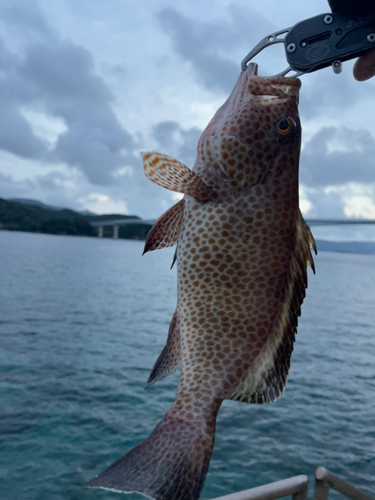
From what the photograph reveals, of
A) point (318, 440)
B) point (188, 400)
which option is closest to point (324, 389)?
point (318, 440)

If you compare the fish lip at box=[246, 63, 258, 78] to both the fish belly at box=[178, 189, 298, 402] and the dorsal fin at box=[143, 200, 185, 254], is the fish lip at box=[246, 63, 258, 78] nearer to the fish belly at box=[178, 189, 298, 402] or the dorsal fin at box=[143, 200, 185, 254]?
the fish belly at box=[178, 189, 298, 402]

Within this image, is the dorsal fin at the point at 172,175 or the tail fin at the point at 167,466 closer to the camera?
the tail fin at the point at 167,466

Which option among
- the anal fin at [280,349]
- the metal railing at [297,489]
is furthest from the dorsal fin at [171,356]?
the metal railing at [297,489]

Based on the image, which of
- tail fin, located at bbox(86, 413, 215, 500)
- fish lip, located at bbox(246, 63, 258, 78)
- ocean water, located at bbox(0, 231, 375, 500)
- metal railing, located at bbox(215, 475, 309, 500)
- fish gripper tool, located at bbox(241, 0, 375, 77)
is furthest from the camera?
ocean water, located at bbox(0, 231, 375, 500)

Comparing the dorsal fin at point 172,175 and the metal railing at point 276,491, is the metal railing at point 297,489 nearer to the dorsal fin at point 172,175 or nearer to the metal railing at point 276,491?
the metal railing at point 276,491

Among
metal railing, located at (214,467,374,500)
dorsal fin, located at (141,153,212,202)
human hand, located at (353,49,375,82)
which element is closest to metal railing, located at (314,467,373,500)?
metal railing, located at (214,467,374,500)

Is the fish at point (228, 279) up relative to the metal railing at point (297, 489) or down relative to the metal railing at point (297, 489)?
up

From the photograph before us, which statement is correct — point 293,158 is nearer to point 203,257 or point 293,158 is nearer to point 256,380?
point 203,257

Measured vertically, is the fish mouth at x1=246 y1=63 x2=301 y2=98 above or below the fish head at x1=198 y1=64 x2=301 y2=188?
above
